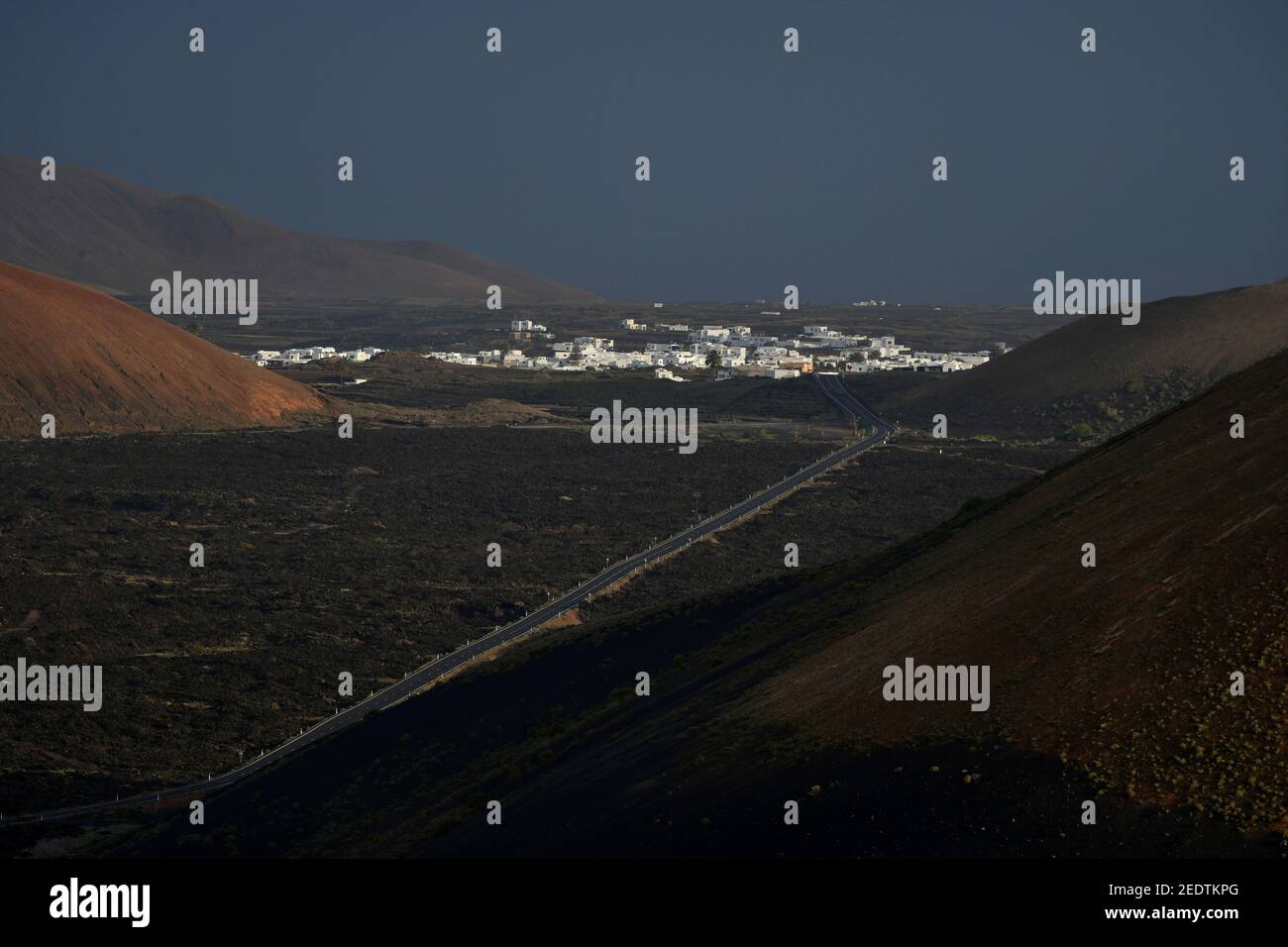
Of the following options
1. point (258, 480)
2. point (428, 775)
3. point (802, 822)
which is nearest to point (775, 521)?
point (258, 480)

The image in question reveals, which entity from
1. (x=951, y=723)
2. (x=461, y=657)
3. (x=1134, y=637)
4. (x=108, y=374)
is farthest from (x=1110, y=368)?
(x=951, y=723)

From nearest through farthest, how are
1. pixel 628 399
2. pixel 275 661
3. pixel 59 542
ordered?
1. pixel 275 661
2. pixel 59 542
3. pixel 628 399

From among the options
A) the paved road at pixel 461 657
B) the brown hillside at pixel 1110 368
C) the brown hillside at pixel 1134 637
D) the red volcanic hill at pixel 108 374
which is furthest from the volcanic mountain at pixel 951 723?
the brown hillside at pixel 1110 368

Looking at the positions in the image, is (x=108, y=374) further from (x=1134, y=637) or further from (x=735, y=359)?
(x=1134, y=637)

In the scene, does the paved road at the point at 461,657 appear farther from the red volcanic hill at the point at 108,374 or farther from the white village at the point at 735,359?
the white village at the point at 735,359

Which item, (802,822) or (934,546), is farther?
(934,546)
